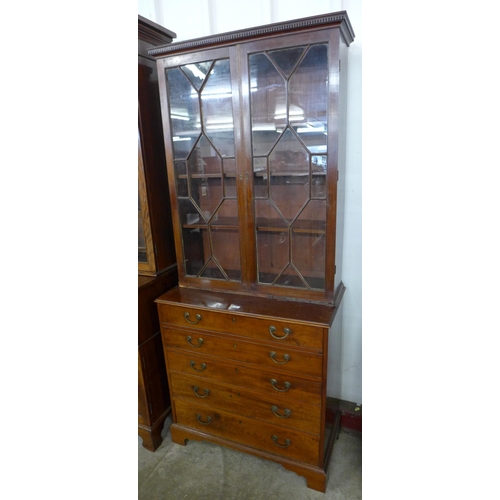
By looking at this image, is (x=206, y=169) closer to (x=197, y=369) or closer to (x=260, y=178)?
(x=260, y=178)

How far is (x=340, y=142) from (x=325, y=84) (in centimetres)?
23

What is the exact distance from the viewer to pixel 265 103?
1366mm

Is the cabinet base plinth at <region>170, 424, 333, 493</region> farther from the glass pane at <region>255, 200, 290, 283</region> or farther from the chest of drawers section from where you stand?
the glass pane at <region>255, 200, 290, 283</region>

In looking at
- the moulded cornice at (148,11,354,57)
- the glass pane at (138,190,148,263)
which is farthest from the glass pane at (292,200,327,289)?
the glass pane at (138,190,148,263)

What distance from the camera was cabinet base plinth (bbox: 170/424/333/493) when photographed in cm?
149

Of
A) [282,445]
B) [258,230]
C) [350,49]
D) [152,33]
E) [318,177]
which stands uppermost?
[152,33]

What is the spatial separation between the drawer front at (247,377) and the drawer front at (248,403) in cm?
3

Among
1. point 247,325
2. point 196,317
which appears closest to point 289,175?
point 247,325

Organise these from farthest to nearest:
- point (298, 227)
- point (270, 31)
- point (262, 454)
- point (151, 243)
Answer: point (151, 243)
point (262, 454)
point (298, 227)
point (270, 31)

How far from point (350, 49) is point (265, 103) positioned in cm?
51

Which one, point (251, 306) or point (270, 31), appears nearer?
point (270, 31)

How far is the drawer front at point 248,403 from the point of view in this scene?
1430mm

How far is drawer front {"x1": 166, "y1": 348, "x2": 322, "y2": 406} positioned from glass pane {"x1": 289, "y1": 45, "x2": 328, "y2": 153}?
1.02 meters
